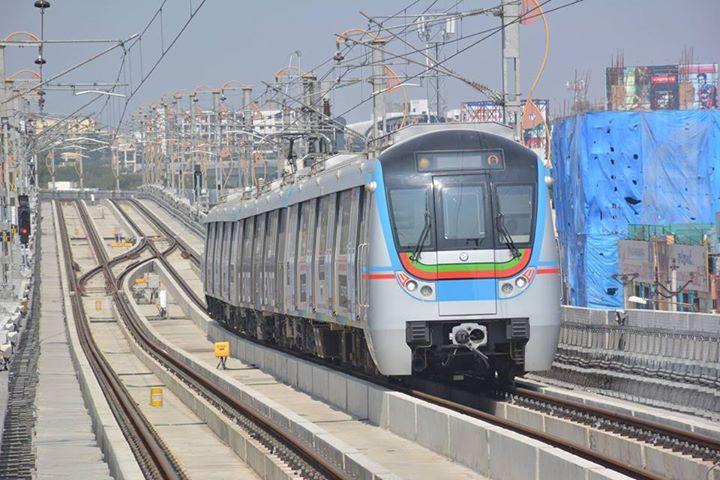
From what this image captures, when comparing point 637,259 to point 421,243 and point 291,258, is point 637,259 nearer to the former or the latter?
point 291,258

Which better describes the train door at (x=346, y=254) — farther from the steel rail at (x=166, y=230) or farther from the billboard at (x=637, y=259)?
the steel rail at (x=166, y=230)

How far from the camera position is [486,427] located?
14.2 metres

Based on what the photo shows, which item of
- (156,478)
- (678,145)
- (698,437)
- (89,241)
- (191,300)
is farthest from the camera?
(89,241)

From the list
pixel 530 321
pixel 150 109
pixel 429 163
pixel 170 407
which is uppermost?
pixel 150 109

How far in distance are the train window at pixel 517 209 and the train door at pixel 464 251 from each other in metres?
0.19

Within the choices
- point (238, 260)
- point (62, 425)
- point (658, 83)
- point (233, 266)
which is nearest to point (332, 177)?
point (62, 425)

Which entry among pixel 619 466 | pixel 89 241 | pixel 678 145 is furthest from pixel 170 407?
pixel 89 241

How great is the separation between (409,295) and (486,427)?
424cm

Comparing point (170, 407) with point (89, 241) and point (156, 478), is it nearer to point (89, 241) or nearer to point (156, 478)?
point (156, 478)

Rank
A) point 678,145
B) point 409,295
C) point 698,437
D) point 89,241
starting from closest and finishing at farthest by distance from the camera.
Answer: point 698,437 < point 409,295 < point 678,145 < point 89,241

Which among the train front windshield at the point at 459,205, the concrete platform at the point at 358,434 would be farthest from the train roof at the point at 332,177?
the concrete platform at the point at 358,434

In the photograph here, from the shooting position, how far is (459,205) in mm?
18562

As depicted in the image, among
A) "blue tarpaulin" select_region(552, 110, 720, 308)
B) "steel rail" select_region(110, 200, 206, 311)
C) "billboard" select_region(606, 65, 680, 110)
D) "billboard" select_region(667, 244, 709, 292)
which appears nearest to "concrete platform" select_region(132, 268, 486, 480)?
"billboard" select_region(667, 244, 709, 292)

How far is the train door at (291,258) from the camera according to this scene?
84.8 ft
